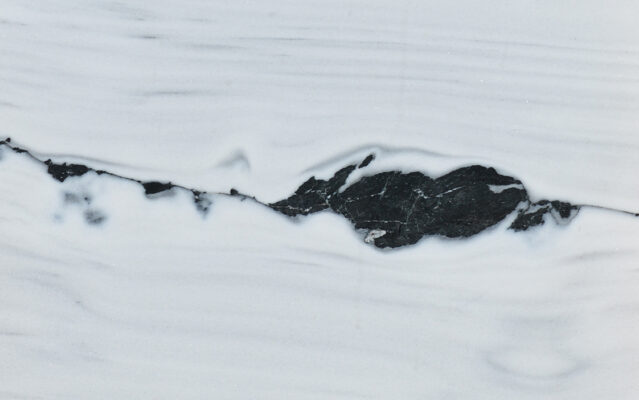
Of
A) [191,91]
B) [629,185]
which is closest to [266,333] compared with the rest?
[191,91]

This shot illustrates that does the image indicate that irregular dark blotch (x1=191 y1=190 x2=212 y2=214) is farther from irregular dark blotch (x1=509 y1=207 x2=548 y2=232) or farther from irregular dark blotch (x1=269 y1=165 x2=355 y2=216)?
irregular dark blotch (x1=509 y1=207 x2=548 y2=232)

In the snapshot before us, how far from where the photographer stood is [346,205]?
648mm

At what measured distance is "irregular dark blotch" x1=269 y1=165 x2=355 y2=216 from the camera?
647 millimetres

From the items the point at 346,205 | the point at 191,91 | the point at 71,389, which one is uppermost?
the point at 191,91

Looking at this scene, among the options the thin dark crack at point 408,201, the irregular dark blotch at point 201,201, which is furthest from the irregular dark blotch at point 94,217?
the irregular dark blotch at point 201,201

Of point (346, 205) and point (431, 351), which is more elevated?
point (346, 205)

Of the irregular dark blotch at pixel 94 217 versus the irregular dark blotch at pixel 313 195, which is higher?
the irregular dark blotch at pixel 313 195

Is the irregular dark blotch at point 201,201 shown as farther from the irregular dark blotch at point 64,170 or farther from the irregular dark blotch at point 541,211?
the irregular dark blotch at point 541,211

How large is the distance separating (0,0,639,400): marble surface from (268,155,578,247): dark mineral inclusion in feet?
0.04

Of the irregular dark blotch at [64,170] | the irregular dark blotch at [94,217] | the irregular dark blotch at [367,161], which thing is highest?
the irregular dark blotch at [367,161]

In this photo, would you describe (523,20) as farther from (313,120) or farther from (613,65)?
(313,120)

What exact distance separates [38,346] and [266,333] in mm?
257

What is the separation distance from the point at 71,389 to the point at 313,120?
408mm

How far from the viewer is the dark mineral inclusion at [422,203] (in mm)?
643
